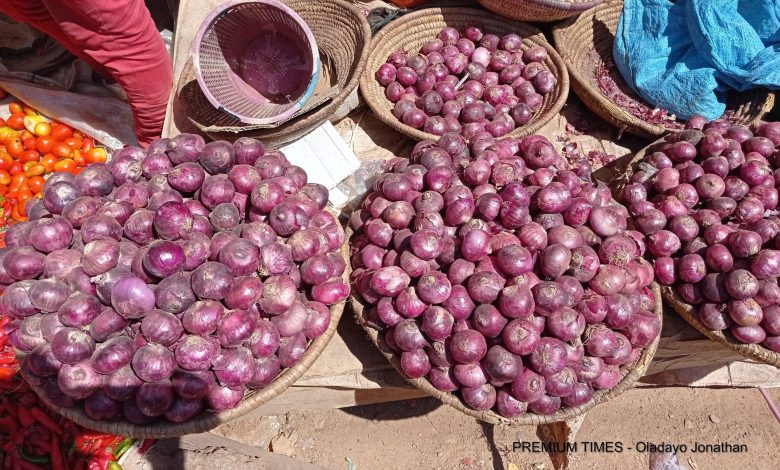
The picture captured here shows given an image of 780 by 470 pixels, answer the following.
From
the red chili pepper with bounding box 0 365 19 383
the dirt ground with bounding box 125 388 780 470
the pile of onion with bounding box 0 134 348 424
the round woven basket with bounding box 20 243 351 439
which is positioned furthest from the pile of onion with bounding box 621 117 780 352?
the red chili pepper with bounding box 0 365 19 383

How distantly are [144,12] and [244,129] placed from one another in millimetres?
947

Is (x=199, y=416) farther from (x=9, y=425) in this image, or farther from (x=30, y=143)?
(x=30, y=143)

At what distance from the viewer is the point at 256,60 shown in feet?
10.2

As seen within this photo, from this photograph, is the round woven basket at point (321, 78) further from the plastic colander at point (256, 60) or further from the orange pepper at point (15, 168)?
the orange pepper at point (15, 168)

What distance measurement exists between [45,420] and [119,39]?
2.19m

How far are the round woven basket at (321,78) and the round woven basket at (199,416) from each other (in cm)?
135

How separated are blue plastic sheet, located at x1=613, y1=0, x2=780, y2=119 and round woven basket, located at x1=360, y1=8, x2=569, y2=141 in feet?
2.10

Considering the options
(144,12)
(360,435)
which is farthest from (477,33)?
(360,435)

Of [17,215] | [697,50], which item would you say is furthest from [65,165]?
[697,50]

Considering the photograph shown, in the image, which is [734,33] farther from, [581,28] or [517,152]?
[517,152]

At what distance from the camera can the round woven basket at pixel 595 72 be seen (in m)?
2.91

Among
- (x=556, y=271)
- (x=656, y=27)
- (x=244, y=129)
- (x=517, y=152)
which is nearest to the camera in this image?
(x=556, y=271)

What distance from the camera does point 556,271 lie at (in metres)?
1.76

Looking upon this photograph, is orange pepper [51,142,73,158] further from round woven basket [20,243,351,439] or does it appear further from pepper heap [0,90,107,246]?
round woven basket [20,243,351,439]
